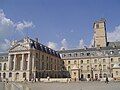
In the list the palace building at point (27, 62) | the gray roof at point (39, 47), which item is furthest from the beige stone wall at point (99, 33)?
the palace building at point (27, 62)

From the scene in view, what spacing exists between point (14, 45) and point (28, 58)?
8175 millimetres

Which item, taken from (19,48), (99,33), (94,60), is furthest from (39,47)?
(99,33)

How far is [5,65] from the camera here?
9138 centimetres

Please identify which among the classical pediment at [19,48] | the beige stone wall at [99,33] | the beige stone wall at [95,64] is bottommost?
the beige stone wall at [95,64]

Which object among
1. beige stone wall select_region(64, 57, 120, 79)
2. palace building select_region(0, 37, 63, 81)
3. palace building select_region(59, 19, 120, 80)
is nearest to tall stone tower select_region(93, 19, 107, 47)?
palace building select_region(59, 19, 120, 80)

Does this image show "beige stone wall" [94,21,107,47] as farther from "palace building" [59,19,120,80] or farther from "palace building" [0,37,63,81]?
"palace building" [0,37,63,81]

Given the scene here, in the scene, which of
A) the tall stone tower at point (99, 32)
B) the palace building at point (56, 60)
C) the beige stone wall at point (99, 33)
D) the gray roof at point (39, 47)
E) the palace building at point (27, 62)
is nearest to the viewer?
the palace building at point (27, 62)

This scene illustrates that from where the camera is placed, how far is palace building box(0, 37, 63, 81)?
256 ft

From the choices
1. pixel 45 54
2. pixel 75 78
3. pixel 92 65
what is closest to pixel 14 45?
pixel 45 54

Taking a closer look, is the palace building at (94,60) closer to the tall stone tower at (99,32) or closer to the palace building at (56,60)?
the palace building at (56,60)

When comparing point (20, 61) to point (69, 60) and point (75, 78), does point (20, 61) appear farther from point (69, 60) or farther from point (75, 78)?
point (75, 78)

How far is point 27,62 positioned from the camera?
261 ft

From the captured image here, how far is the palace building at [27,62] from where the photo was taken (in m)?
77.9

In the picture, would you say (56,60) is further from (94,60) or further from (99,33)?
(99,33)
